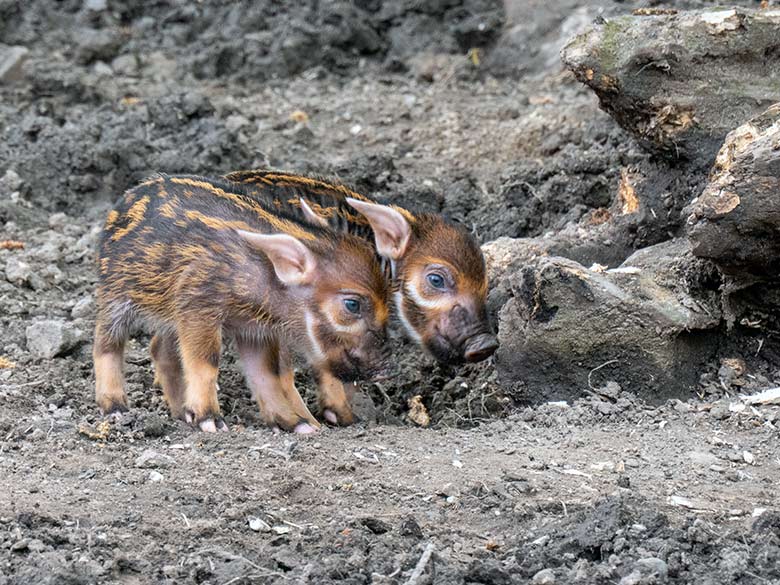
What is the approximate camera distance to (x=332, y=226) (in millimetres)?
6750

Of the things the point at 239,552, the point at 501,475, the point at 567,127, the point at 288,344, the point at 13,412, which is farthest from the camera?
the point at 567,127

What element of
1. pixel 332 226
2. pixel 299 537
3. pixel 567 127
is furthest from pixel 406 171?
pixel 299 537

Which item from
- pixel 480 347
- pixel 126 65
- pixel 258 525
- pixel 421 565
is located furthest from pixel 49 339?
pixel 126 65

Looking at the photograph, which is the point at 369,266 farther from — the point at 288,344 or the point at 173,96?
the point at 173,96

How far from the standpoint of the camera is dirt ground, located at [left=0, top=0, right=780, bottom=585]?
440 cm

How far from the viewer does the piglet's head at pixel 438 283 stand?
6.54 m

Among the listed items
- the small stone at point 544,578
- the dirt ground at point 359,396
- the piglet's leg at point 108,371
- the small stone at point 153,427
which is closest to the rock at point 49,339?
the dirt ground at point 359,396

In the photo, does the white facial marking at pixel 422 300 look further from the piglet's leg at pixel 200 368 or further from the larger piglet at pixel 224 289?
the piglet's leg at pixel 200 368

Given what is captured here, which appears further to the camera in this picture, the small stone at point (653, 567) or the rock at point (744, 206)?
the rock at point (744, 206)

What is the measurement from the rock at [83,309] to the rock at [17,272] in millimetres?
395

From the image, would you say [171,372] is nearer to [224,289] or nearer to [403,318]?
[224,289]

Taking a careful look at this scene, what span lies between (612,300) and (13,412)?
2.86 meters

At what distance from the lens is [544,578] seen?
13.5 ft

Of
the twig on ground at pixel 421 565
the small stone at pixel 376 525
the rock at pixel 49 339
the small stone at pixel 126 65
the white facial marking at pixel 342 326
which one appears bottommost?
the small stone at pixel 126 65
